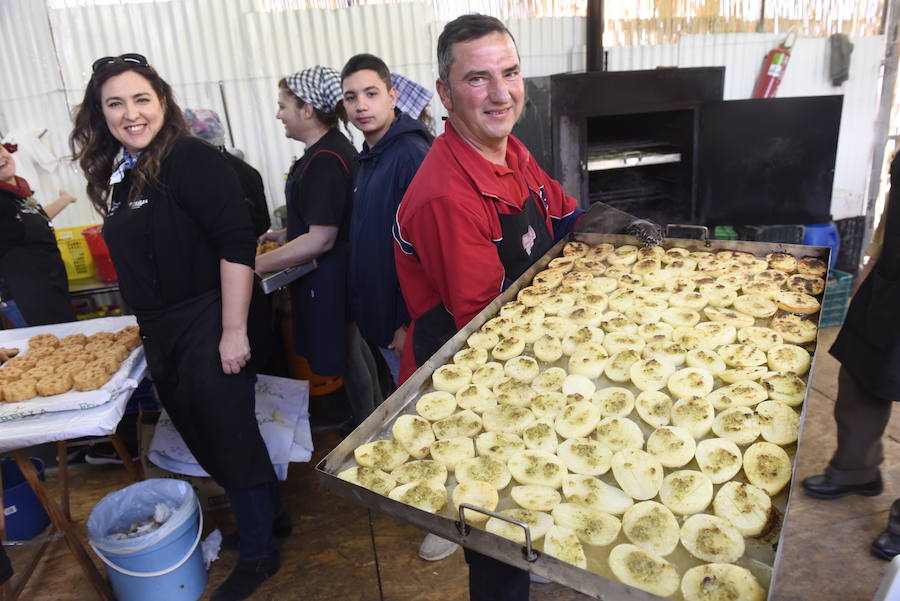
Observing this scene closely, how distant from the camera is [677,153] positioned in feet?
15.6

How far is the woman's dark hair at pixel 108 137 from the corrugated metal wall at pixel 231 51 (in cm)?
253

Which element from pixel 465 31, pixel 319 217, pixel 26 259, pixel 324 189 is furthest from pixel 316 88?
pixel 26 259

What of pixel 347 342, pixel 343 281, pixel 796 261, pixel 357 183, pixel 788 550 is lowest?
pixel 788 550

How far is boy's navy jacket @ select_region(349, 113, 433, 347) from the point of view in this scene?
258 cm

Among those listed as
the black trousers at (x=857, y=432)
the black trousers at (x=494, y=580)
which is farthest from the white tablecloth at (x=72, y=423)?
the black trousers at (x=857, y=432)

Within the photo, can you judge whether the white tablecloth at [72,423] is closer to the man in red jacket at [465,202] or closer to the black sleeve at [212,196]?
the black sleeve at [212,196]

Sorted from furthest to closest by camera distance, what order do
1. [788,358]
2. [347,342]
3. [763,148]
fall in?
[763,148] < [347,342] < [788,358]

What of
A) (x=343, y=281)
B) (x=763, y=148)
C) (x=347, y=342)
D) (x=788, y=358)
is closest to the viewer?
(x=788, y=358)

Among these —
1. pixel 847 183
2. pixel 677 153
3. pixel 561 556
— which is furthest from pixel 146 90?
pixel 847 183

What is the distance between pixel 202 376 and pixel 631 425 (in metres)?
1.69

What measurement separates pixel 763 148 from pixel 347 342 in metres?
3.83

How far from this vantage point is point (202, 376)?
2.28 meters

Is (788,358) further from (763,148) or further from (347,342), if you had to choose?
(763,148)

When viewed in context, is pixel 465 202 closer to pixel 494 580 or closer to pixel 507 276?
pixel 507 276
